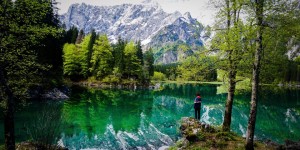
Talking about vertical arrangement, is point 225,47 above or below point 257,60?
above

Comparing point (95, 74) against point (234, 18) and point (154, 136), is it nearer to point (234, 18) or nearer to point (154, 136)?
point (154, 136)

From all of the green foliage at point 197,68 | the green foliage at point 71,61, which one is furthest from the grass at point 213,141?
the green foliage at point 71,61

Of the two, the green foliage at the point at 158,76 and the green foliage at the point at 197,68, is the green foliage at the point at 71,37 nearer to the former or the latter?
the green foliage at the point at 158,76

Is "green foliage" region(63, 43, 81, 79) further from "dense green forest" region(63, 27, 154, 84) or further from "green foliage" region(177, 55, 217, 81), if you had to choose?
"green foliage" region(177, 55, 217, 81)

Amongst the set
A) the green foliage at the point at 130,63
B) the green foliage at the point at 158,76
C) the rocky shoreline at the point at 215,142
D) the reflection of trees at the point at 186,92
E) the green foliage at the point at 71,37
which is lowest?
the reflection of trees at the point at 186,92

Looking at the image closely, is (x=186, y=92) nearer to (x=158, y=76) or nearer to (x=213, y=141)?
(x=213, y=141)

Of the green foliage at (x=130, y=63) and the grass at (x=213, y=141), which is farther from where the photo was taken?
the green foliage at (x=130, y=63)

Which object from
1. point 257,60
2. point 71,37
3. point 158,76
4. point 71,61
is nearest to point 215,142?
point 257,60

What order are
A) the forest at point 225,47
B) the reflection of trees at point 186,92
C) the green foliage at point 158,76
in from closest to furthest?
the forest at point 225,47
the reflection of trees at point 186,92
the green foliage at point 158,76

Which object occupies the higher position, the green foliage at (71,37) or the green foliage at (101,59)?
the green foliage at (71,37)

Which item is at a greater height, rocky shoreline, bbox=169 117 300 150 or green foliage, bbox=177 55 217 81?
green foliage, bbox=177 55 217 81

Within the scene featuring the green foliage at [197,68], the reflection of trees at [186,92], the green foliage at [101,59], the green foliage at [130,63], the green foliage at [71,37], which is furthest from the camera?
the green foliage at [71,37]

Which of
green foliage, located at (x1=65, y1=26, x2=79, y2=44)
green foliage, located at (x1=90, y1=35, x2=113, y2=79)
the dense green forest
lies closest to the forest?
green foliage, located at (x1=90, y1=35, x2=113, y2=79)

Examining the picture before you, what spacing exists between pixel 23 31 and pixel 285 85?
150728 millimetres
